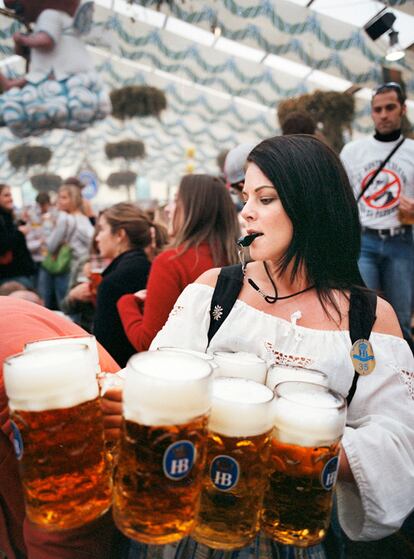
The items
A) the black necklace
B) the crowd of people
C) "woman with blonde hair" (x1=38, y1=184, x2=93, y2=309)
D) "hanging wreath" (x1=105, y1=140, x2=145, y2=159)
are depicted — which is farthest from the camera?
"hanging wreath" (x1=105, y1=140, x2=145, y2=159)

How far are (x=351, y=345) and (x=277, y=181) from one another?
0.38 metres

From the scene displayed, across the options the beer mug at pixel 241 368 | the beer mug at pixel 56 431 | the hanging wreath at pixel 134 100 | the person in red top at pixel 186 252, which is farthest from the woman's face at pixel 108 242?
the hanging wreath at pixel 134 100

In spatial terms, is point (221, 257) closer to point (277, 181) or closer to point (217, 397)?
point (277, 181)

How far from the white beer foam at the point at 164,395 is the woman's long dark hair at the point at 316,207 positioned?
54 cm

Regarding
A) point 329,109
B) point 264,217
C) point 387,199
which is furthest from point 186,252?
point 329,109

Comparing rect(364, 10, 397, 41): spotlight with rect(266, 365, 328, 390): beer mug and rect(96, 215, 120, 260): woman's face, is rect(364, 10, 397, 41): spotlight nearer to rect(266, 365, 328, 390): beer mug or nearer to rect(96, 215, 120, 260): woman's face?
rect(96, 215, 120, 260): woman's face

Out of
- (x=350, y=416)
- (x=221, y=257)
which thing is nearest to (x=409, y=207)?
(x=221, y=257)

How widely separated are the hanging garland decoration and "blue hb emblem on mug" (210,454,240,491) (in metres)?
4.55

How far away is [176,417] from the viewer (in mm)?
503

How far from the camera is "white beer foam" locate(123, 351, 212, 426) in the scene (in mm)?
501

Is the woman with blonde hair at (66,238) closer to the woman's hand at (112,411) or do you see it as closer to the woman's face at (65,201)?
the woman's face at (65,201)

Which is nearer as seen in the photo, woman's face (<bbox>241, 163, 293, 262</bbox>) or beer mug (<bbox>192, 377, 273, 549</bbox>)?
beer mug (<bbox>192, 377, 273, 549</bbox>)

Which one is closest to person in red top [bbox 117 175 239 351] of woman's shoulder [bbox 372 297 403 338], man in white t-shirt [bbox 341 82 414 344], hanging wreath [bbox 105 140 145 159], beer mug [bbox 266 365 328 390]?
woman's shoulder [bbox 372 297 403 338]

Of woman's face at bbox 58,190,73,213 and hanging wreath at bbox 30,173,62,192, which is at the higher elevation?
hanging wreath at bbox 30,173,62,192
